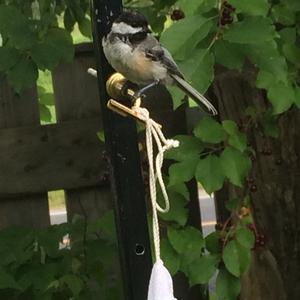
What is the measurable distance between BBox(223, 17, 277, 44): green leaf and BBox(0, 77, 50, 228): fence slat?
1.14 m

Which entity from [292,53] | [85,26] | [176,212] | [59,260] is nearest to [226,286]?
[176,212]

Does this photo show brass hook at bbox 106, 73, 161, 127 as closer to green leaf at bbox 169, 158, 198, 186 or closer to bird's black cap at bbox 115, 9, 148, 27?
bird's black cap at bbox 115, 9, 148, 27

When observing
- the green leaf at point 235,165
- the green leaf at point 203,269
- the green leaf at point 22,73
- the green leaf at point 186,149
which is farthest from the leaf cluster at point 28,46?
the green leaf at point 203,269

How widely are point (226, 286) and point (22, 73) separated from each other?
2.16 feet

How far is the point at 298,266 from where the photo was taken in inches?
94.6

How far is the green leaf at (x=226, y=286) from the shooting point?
1.98m

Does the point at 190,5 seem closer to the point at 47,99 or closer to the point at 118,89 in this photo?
the point at 118,89

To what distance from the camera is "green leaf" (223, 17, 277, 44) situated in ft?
5.16

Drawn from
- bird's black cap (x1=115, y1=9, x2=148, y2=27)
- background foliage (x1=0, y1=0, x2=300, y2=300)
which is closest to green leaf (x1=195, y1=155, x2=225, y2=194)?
background foliage (x1=0, y1=0, x2=300, y2=300)

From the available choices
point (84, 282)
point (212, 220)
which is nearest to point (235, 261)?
point (84, 282)

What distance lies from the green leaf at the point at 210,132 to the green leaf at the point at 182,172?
6 cm

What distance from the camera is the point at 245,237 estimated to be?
196cm

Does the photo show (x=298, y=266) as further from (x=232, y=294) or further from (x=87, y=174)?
(x=87, y=174)

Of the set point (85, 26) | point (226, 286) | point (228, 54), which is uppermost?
point (85, 26)
